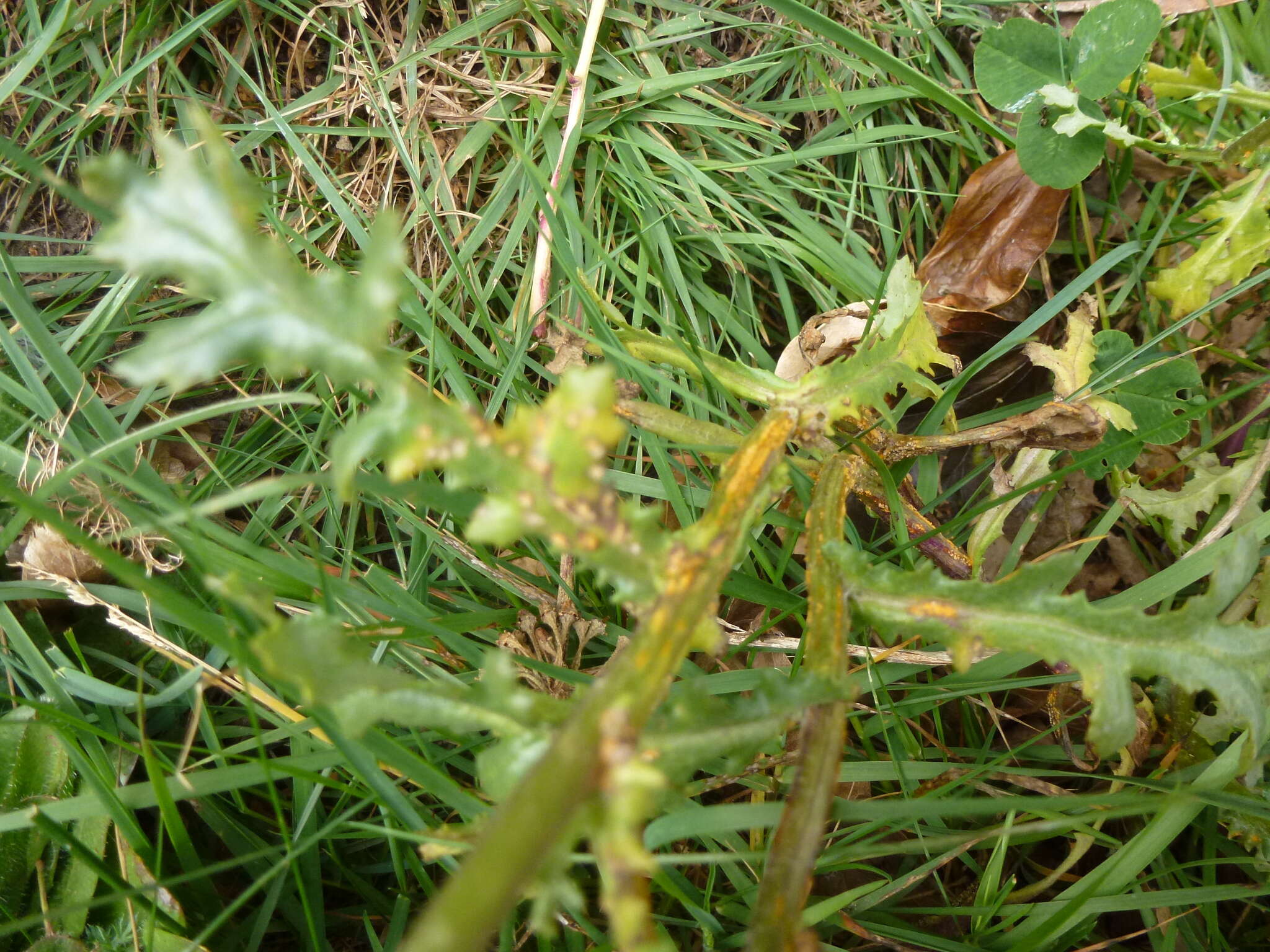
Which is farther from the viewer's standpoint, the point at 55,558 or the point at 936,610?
Answer: the point at 55,558

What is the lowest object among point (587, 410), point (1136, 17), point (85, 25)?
point (587, 410)

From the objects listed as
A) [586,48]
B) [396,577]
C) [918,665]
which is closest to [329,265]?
[396,577]

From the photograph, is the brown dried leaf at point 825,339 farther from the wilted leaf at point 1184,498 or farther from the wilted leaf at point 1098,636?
the wilted leaf at point 1098,636

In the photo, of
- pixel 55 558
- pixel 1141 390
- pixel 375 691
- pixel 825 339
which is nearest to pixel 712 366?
pixel 825 339

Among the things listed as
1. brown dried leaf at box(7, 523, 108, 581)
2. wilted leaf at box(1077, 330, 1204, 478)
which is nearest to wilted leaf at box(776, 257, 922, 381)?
wilted leaf at box(1077, 330, 1204, 478)

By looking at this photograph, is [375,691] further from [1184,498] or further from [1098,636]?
[1184,498]

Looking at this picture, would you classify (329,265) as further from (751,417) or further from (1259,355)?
(1259,355)
